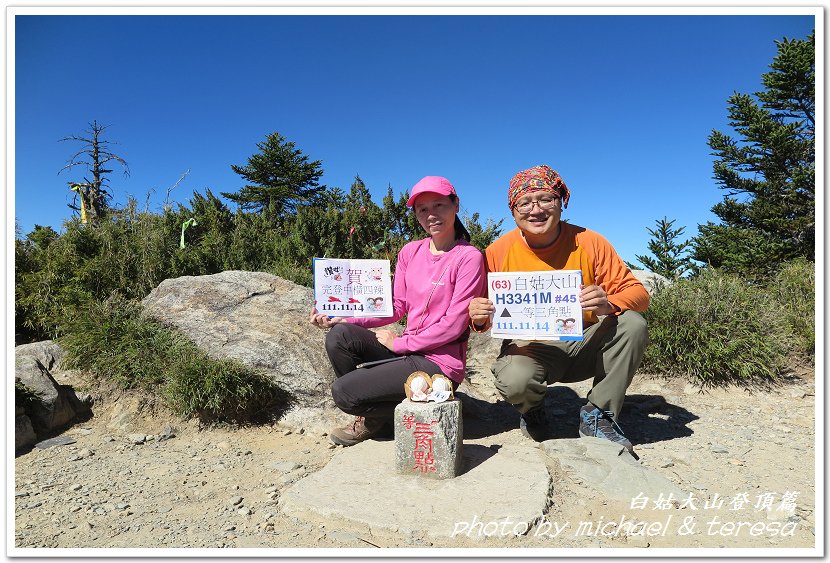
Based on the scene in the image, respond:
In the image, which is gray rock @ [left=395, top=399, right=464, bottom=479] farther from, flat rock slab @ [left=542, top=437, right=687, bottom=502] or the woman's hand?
the woman's hand

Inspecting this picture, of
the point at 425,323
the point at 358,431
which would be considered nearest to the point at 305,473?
the point at 358,431

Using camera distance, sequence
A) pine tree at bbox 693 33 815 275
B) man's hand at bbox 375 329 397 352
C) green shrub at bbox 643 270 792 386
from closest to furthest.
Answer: man's hand at bbox 375 329 397 352 → green shrub at bbox 643 270 792 386 → pine tree at bbox 693 33 815 275

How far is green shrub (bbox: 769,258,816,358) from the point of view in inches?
232

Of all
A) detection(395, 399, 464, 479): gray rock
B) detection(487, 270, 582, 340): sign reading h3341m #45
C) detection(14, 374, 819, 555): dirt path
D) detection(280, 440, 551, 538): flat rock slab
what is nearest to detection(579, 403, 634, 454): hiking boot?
detection(14, 374, 819, 555): dirt path

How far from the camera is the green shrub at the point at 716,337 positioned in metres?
5.25

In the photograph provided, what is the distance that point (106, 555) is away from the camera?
2.40 metres

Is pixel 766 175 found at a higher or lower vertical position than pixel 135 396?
higher

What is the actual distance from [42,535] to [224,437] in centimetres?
143

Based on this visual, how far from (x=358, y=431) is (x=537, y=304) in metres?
1.58

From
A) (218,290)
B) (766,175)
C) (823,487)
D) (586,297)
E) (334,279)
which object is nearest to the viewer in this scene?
(823,487)

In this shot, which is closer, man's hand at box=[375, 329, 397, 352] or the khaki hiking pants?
the khaki hiking pants

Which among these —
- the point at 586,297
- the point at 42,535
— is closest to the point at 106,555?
the point at 42,535

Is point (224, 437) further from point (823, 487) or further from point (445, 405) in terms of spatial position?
point (823, 487)

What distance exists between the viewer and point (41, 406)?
404 cm
